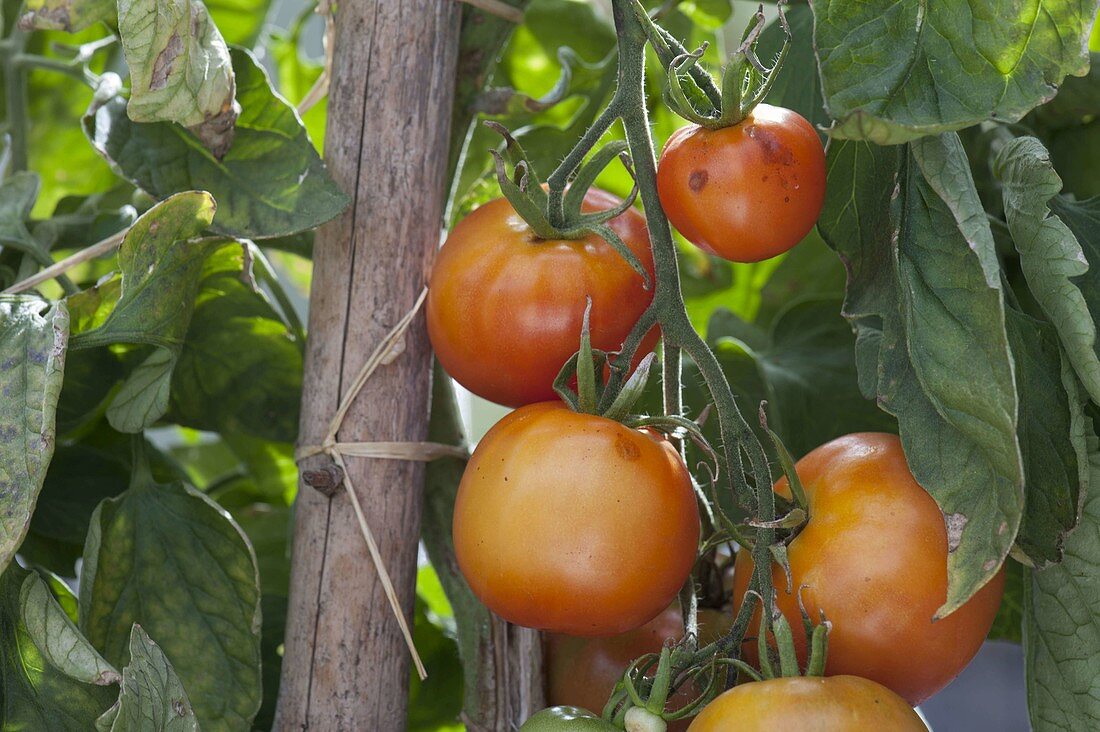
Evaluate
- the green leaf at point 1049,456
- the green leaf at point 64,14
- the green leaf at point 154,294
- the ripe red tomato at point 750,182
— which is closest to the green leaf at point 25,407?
the green leaf at point 154,294

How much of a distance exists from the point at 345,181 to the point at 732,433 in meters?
0.22

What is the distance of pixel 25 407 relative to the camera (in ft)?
1.27

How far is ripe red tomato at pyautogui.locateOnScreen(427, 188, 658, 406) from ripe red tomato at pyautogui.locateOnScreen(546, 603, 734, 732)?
0.33ft

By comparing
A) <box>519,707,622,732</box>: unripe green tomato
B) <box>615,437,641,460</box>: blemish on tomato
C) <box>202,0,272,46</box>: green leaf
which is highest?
<box>202,0,272,46</box>: green leaf

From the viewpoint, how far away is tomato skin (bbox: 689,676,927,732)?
31 centimetres

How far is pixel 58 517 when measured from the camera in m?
0.57

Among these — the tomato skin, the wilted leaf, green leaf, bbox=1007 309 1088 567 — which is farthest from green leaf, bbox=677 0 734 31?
the tomato skin

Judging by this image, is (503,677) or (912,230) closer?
(912,230)

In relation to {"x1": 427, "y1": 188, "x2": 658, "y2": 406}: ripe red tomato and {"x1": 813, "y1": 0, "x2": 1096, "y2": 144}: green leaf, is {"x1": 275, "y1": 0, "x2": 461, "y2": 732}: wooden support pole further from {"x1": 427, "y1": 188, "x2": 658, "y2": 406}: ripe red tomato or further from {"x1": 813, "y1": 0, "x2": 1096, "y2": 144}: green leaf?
{"x1": 813, "y1": 0, "x2": 1096, "y2": 144}: green leaf

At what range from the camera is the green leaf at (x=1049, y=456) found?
35 cm

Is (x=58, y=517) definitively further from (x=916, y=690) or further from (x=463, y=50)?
(x=916, y=690)

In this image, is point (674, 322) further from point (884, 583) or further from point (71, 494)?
point (71, 494)

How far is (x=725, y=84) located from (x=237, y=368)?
1.05 feet


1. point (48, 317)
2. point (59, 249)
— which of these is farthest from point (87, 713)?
point (59, 249)
